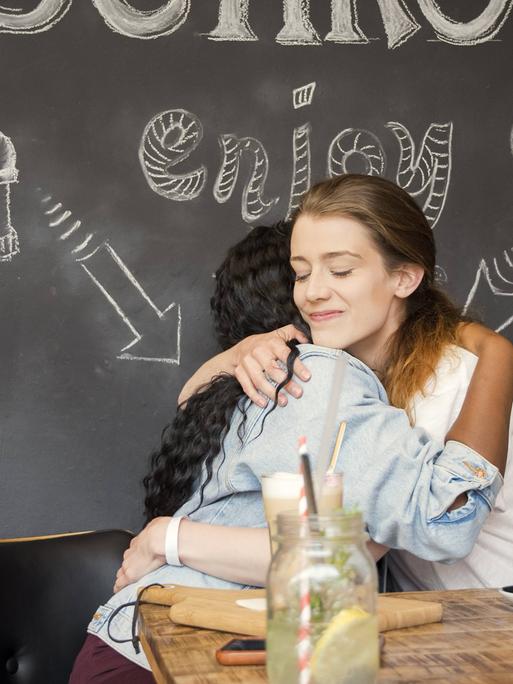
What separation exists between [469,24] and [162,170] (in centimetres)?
105

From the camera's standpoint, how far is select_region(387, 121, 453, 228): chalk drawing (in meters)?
2.75

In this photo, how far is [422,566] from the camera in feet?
6.01

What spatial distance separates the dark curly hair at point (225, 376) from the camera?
1724 millimetres

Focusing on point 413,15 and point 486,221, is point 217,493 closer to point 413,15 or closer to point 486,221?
point 486,221

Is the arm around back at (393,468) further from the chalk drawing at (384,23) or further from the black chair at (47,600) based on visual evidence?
the chalk drawing at (384,23)

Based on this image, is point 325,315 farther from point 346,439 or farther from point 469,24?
point 469,24

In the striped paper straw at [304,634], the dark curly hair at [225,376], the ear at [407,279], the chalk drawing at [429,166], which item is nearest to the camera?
the striped paper straw at [304,634]

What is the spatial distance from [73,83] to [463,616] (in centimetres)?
186

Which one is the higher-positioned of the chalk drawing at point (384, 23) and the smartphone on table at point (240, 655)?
the chalk drawing at point (384, 23)

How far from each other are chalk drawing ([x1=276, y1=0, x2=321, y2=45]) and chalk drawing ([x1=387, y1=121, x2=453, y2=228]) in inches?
14.6

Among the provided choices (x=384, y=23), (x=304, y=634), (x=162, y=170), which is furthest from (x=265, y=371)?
(x=384, y=23)

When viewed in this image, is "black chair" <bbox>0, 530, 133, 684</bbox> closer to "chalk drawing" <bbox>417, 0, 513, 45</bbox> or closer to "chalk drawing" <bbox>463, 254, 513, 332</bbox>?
"chalk drawing" <bbox>463, 254, 513, 332</bbox>

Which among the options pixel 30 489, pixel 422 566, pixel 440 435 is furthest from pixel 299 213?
pixel 30 489

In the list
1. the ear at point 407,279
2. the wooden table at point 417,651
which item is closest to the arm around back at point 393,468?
the wooden table at point 417,651
